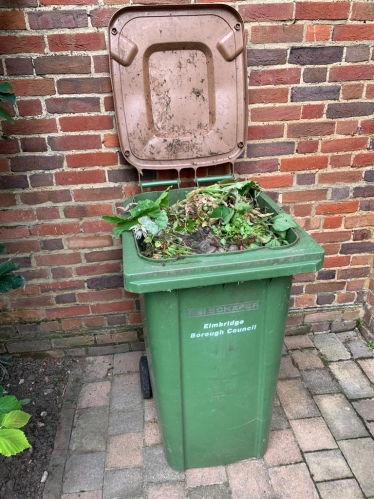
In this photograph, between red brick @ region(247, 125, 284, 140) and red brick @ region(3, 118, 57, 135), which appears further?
red brick @ region(247, 125, 284, 140)

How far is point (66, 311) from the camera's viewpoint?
256 cm

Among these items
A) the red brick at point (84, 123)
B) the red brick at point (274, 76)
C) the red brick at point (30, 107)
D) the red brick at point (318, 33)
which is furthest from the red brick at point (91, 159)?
the red brick at point (318, 33)

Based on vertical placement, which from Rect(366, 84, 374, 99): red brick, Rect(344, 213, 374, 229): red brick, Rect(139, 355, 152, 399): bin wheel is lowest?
Rect(139, 355, 152, 399): bin wheel

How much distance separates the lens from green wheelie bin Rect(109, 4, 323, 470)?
1448 millimetres

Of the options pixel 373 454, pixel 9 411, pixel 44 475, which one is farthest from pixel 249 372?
pixel 44 475

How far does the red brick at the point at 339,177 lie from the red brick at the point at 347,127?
0.23 metres

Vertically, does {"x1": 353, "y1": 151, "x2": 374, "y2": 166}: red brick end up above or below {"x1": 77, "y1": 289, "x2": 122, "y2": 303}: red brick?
above

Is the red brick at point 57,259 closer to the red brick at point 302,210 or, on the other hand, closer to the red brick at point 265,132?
the red brick at point 265,132

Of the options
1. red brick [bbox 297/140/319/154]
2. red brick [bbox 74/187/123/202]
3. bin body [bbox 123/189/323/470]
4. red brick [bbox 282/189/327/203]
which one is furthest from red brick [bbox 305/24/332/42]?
red brick [bbox 74/187/123/202]

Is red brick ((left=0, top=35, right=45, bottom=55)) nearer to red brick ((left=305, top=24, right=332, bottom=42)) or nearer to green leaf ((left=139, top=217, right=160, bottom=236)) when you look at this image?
green leaf ((left=139, top=217, right=160, bottom=236))

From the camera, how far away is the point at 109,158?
2.20 m

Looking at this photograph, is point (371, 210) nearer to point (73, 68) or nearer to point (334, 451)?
point (334, 451)

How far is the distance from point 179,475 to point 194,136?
168 cm

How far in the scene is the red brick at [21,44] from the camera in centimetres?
192
